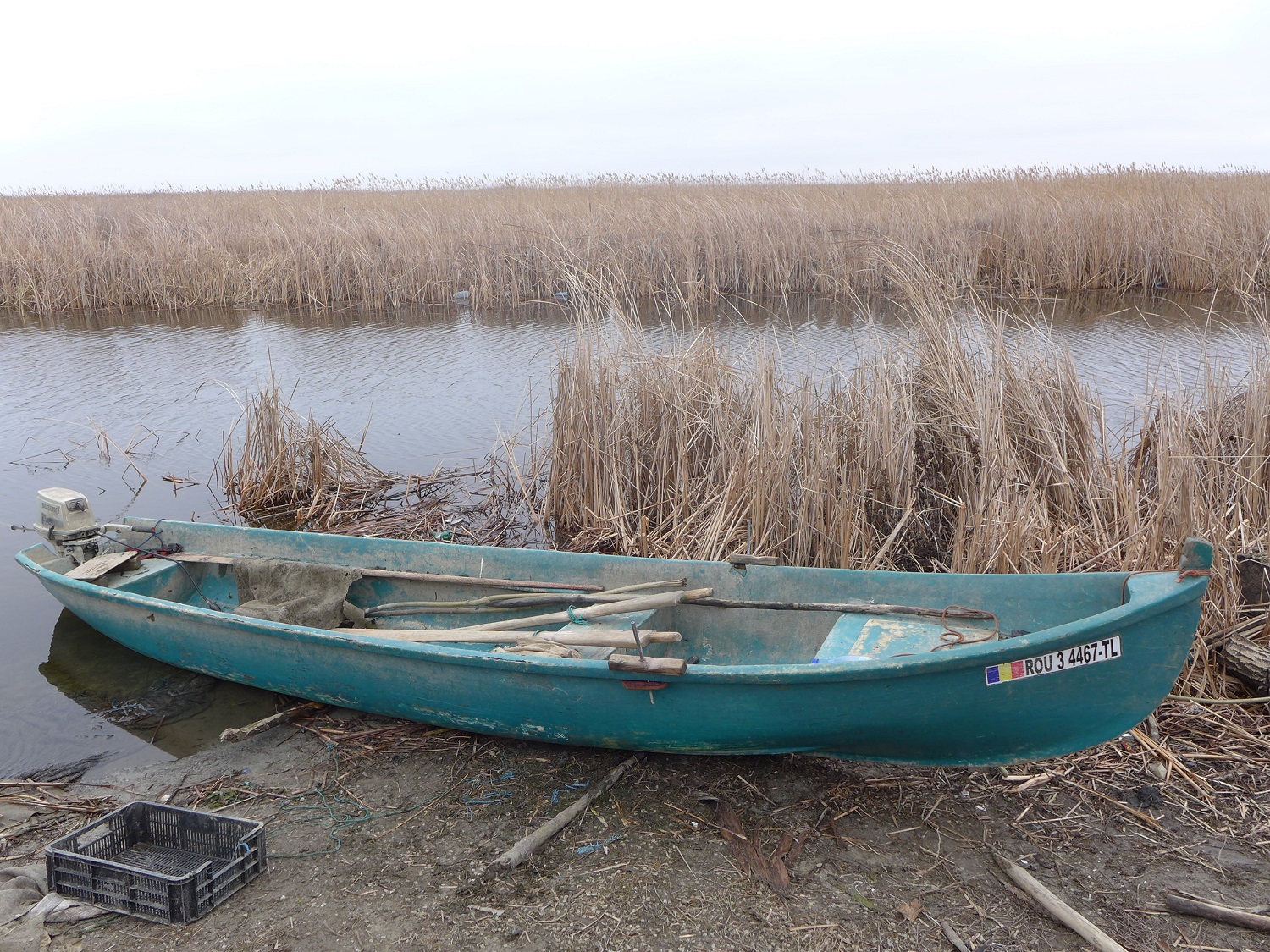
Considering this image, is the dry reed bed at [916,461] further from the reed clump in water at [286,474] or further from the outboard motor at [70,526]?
the outboard motor at [70,526]

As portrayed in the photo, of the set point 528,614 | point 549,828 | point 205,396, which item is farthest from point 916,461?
point 205,396

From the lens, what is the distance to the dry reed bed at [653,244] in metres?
12.8

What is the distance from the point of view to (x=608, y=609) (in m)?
3.91

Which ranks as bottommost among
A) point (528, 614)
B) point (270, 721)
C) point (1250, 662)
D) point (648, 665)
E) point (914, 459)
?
point (270, 721)

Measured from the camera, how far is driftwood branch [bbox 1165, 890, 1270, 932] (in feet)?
8.79

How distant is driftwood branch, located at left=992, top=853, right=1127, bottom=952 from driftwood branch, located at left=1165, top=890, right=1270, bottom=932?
0.85ft

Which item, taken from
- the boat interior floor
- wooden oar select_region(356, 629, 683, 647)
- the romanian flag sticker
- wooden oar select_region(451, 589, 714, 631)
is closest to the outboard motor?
the boat interior floor

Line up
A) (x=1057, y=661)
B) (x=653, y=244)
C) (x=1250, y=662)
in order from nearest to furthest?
(x=1057, y=661) → (x=1250, y=662) → (x=653, y=244)

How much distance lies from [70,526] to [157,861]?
8.82 ft

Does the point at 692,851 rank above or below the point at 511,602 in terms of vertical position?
below

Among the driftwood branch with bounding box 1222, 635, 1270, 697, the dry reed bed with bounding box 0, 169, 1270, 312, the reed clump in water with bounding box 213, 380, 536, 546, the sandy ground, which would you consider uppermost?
the dry reed bed with bounding box 0, 169, 1270, 312

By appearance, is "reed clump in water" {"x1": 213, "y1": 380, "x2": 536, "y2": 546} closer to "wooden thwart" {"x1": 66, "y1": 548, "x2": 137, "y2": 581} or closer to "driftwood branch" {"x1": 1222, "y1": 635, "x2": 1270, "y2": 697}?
"wooden thwart" {"x1": 66, "y1": 548, "x2": 137, "y2": 581}

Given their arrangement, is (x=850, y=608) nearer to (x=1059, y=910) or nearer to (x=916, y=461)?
(x=1059, y=910)

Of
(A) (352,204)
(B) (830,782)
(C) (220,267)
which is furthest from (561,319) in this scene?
(B) (830,782)
